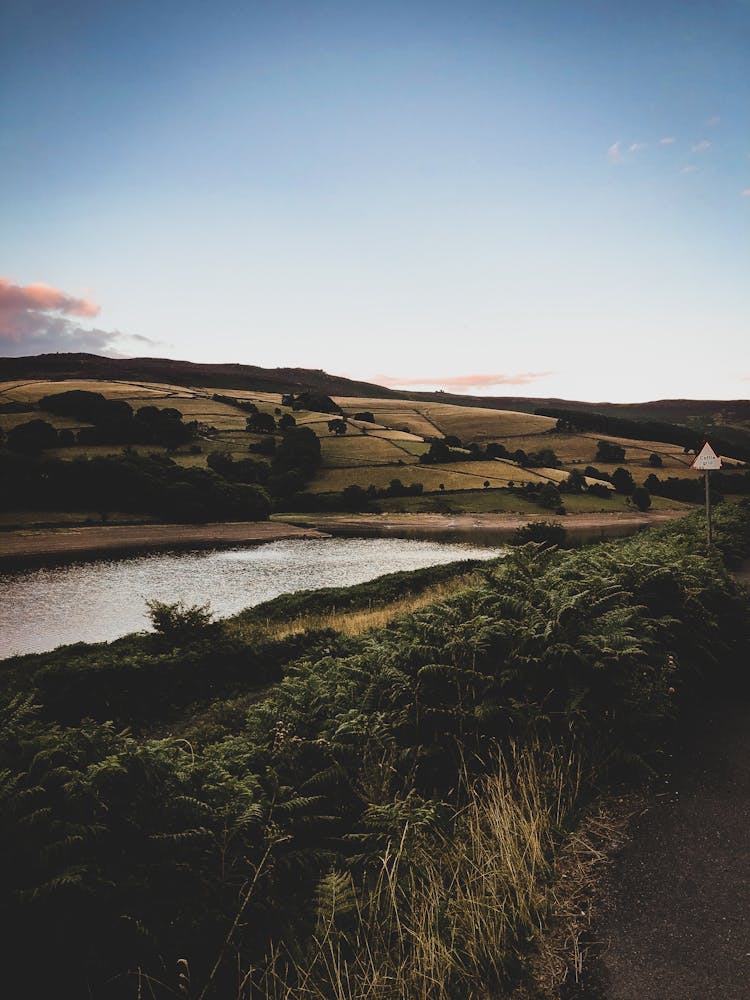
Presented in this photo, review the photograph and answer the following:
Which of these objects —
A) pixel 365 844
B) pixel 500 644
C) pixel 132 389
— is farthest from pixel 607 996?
pixel 132 389

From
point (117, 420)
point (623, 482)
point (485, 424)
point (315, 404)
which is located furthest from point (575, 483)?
point (117, 420)

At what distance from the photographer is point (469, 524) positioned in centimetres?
7562

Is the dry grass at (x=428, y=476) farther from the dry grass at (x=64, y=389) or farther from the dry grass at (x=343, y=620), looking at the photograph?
the dry grass at (x=343, y=620)

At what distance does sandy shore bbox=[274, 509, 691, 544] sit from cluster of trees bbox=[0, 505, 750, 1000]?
5597cm

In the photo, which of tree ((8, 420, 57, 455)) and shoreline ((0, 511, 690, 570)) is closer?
shoreline ((0, 511, 690, 570))

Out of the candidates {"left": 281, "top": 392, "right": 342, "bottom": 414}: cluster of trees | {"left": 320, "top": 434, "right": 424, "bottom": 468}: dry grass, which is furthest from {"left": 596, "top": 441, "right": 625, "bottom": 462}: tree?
{"left": 281, "top": 392, "right": 342, "bottom": 414}: cluster of trees

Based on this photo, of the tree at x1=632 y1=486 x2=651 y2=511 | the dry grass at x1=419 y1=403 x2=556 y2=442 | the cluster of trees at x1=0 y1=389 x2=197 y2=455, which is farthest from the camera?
the dry grass at x1=419 y1=403 x2=556 y2=442

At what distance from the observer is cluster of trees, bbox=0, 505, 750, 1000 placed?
314cm

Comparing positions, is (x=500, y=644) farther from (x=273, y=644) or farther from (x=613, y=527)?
(x=613, y=527)

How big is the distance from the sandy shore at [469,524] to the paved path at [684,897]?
57.5 m

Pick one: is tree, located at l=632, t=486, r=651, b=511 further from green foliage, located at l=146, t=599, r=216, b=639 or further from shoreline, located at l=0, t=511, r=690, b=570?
green foliage, located at l=146, t=599, r=216, b=639

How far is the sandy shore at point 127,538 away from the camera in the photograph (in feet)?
164

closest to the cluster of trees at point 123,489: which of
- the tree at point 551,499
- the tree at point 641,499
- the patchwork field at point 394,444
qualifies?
the patchwork field at point 394,444

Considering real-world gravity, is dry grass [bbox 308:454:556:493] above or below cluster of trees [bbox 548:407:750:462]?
below
